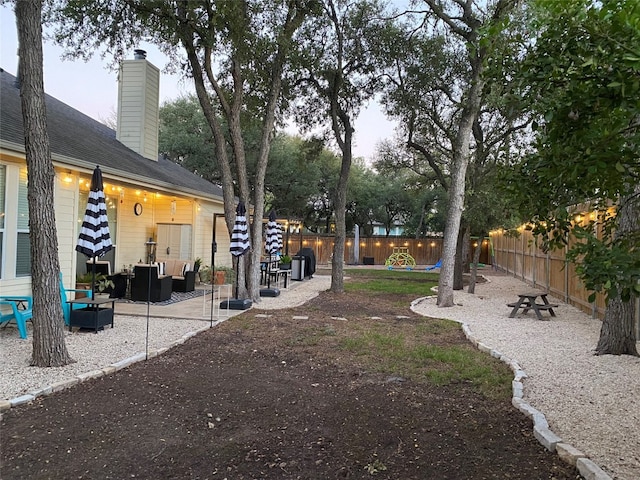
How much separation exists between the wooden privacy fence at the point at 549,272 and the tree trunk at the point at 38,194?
17.4 feet

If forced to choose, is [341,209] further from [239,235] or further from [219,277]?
[239,235]

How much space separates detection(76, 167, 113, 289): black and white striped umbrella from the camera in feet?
19.4

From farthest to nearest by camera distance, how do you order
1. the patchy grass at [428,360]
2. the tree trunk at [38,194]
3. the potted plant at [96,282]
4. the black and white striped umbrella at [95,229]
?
the potted plant at [96,282]
the black and white striped umbrella at [95,229]
the patchy grass at [428,360]
the tree trunk at [38,194]

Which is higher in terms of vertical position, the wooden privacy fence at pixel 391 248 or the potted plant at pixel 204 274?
the wooden privacy fence at pixel 391 248

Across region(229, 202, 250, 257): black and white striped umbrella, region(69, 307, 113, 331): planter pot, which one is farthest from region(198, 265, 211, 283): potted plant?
region(69, 307, 113, 331): planter pot

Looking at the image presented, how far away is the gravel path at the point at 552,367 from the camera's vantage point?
3.48m

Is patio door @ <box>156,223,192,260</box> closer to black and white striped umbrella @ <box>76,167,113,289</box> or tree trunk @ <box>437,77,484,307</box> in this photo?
black and white striped umbrella @ <box>76,167,113,289</box>

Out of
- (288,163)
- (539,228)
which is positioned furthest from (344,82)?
(288,163)

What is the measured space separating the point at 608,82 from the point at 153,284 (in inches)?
372

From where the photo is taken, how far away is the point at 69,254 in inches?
329

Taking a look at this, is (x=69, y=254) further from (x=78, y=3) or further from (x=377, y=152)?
(x=377, y=152)

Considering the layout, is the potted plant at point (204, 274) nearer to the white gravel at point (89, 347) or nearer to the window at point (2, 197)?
the white gravel at point (89, 347)

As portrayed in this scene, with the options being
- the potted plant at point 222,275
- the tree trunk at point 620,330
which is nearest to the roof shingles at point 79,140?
the potted plant at point 222,275

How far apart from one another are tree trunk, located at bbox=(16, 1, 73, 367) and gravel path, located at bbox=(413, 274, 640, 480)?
199 inches
